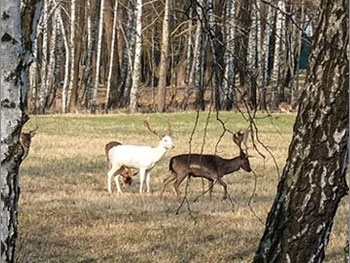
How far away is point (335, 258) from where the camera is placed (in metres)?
8.65

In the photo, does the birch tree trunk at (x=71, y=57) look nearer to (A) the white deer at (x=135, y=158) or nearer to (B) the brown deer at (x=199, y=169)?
(A) the white deer at (x=135, y=158)

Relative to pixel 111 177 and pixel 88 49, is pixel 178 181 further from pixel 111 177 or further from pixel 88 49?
pixel 88 49

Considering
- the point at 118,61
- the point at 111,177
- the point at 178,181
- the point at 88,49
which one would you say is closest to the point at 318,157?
the point at 178,181

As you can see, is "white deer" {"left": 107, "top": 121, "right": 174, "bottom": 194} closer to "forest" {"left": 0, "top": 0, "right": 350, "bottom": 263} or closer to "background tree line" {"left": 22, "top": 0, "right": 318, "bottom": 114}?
"forest" {"left": 0, "top": 0, "right": 350, "bottom": 263}

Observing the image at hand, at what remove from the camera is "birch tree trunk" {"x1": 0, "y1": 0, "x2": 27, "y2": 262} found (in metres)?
4.46

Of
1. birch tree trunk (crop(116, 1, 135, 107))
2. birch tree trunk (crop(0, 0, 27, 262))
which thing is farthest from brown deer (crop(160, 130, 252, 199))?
birch tree trunk (crop(116, 1, 135, 107))

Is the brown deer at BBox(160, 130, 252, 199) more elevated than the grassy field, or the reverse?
the brown deer at BBox(160, 130, 252, 199)

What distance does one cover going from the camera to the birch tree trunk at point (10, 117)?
4461 mm

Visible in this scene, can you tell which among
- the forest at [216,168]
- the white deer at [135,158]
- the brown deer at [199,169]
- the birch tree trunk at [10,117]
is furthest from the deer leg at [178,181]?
the birch tree trunk at [10,117]

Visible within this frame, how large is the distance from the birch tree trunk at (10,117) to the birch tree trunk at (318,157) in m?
1.37

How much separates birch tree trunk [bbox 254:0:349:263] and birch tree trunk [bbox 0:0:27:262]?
53.8 inches

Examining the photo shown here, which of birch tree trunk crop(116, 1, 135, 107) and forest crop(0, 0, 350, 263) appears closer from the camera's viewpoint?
forest crop(0, 0, 350, 263)

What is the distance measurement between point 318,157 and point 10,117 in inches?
59.4

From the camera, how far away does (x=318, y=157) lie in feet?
16.2
